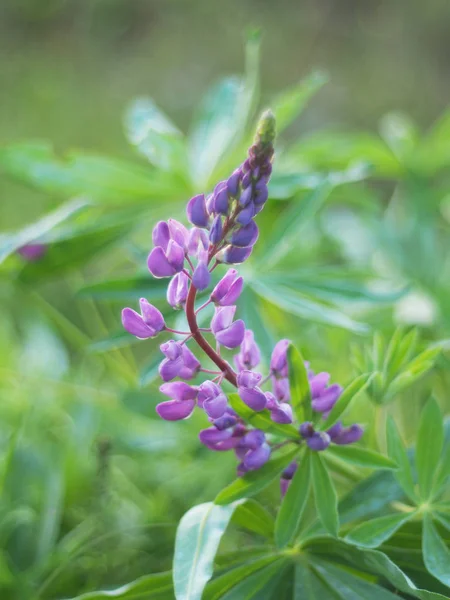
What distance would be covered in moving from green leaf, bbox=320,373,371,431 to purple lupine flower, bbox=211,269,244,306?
145mm

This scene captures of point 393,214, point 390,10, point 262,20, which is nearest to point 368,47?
point 390,10

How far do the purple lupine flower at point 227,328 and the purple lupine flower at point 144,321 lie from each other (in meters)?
0.05

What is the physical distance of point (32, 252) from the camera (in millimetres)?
1102

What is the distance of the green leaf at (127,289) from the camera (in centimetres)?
102

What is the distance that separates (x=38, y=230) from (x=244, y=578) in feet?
1.76

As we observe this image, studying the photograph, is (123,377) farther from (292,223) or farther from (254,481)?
(254,481)

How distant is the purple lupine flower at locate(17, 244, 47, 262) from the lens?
1.10 metres

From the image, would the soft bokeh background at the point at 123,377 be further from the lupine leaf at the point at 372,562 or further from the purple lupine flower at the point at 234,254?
the purple lupine flower at the point at 234,254

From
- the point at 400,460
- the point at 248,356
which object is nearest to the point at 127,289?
the point at 248,356

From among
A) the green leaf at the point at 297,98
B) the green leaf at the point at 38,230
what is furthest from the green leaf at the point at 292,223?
the green leaf at the point at 38,230

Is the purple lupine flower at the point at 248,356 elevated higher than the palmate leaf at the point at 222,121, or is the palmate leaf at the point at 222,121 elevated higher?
the palmate leaf at the point at 222,121

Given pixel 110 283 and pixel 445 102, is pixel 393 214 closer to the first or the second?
pixel 110 283

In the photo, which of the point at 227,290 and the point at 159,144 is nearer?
the point at 227,290

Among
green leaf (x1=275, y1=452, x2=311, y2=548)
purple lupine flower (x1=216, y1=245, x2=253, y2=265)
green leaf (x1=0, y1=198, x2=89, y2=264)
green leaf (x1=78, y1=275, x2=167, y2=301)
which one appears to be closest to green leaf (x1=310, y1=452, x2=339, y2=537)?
green leaf (x1=275, y1=452, x2=311, y2=548)
